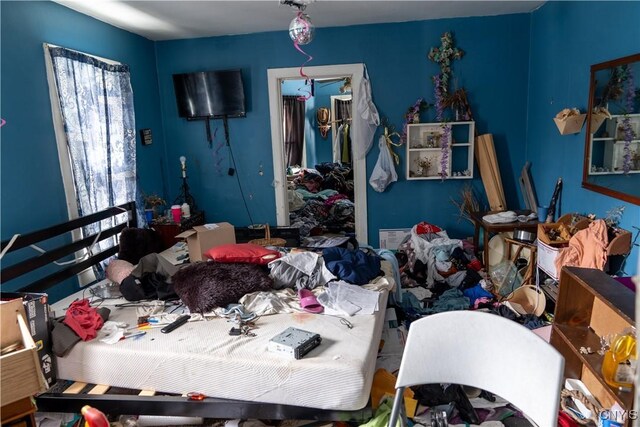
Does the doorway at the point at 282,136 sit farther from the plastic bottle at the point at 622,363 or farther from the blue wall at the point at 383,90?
the plastic bottle at the point at 622,363

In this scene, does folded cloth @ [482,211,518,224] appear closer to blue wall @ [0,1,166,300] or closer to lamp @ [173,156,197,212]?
lamp @ [173,156,197,212]

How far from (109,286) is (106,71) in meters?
1.80

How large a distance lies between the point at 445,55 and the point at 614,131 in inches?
73.3

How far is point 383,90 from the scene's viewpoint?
4.22 metres

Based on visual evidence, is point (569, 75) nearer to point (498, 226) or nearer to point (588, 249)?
point (498, 226)

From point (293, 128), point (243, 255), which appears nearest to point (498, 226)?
point (243, 255)

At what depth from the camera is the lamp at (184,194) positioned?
453 cm

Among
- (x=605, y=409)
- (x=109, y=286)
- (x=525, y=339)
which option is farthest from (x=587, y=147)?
(x=109, y=286)

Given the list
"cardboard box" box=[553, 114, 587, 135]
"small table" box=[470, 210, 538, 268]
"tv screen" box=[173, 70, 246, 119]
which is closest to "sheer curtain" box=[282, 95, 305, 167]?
"tv screen" box=[173, 70, 246, 119]

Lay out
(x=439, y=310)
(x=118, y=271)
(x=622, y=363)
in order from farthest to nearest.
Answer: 1. (x=439, y=310)
2. (x=118, y=271)
3. (x=622, y=363)

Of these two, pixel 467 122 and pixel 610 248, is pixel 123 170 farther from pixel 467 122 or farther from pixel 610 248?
pixel 610 248

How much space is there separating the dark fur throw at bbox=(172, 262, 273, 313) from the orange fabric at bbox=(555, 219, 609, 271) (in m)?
1.82

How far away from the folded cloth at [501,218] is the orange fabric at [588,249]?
0.91m

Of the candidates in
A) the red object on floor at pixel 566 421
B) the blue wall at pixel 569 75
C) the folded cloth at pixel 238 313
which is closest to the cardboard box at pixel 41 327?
the folded cloth at pixel 238 313
